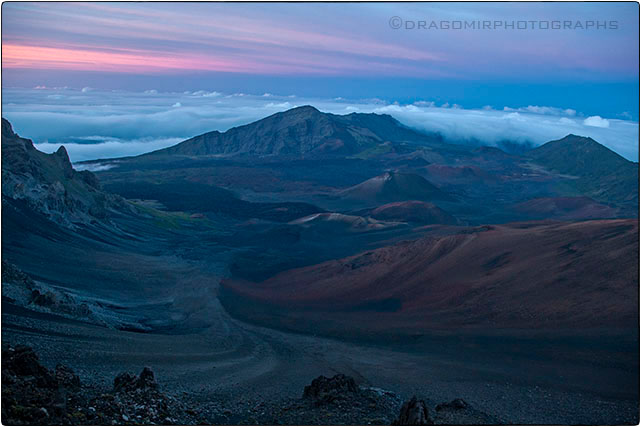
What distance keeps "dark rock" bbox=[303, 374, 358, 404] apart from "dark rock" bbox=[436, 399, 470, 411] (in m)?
2.35

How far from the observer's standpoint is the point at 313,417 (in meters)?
14.3

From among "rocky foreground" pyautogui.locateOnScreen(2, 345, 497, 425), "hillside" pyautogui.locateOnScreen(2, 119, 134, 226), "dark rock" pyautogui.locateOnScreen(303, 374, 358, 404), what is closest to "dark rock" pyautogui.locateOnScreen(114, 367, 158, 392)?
"rocky foreground" pyautogui.locateOnScreen(2, 345, 497, 425)

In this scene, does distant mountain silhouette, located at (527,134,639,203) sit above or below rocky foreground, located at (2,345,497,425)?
above

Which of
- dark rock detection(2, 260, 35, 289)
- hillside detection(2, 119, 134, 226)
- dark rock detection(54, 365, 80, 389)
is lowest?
dark rock detection(54, 365, 80, 389)

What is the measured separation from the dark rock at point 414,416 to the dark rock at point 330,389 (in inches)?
98.8

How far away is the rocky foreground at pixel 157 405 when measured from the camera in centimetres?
1145

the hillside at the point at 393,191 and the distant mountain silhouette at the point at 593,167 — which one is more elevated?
the distant mountain silhouette at the point at 593,167

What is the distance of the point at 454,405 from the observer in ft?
50.5

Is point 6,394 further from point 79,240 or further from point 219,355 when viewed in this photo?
point 79,240

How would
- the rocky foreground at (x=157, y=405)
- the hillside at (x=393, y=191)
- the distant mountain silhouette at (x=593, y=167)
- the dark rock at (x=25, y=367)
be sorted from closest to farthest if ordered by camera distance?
the rocky foreground at (x=157, y=405) < the dark rock at (x=25, y=367) < the hillside at (x=393, y=191) < the distant mountain silhouette at (x=593, y=167)

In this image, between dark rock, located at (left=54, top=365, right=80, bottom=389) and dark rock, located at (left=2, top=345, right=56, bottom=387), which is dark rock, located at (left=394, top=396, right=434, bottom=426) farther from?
dark rock, located at (left=2, top=345, right=56, bottom=387)

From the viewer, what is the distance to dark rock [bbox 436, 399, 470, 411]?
15250 mm

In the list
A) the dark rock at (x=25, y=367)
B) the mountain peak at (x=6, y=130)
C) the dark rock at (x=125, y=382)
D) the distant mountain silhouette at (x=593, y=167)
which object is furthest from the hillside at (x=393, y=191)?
the dark rock at (x=25, y=367)

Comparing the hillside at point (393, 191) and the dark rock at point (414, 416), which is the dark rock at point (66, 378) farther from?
the hillside at point (393, 191)
